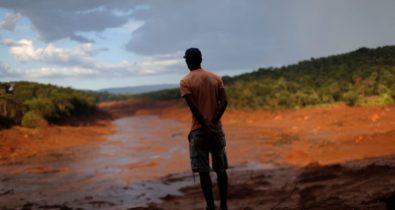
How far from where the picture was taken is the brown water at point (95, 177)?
32.5 feet

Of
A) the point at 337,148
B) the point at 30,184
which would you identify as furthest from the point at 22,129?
the point at 337,148

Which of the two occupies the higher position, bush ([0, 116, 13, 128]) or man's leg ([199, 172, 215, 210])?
bush ([0, 116, 13, 128])

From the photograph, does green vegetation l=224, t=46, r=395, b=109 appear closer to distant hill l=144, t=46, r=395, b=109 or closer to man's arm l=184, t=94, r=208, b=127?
distant hill l=144, t=46, r=395, b=109

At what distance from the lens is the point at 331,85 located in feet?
108

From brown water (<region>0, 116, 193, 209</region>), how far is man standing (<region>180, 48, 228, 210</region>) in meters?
3.86

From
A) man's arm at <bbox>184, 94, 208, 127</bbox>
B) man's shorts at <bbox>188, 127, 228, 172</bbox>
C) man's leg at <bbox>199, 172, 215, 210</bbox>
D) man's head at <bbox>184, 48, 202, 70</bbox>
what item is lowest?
man's leg at <bbox>199, 172, 215, 210</bbox>

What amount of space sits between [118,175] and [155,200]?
408 cm

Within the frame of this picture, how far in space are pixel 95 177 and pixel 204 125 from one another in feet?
28.0

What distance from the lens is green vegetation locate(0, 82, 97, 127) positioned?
2353 centimetres

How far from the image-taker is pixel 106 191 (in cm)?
1092

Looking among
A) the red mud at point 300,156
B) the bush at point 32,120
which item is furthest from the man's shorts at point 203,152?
the bush at point 32,120

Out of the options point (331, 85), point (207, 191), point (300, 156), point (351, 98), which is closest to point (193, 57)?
point (207, 191)

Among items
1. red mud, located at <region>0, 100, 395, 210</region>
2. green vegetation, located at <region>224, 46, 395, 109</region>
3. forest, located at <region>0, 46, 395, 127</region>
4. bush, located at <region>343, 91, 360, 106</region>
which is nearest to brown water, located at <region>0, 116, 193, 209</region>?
red mud, located at <region>0, 100, 395, 210</region>

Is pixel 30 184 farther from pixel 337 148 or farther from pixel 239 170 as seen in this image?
pixel 337 148
